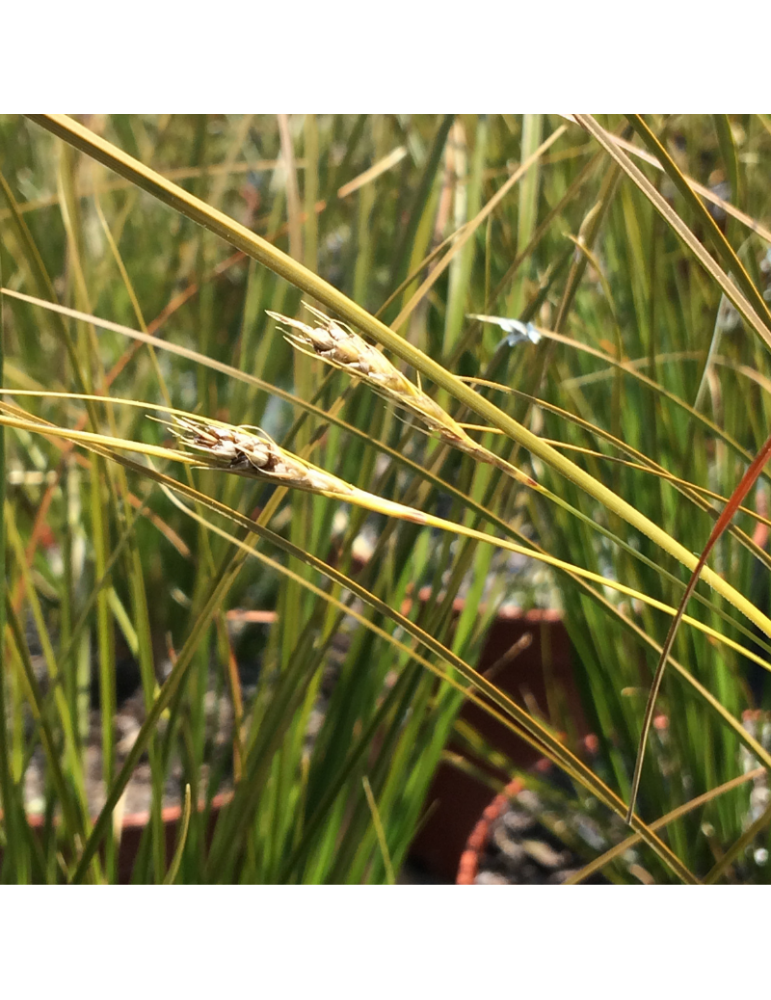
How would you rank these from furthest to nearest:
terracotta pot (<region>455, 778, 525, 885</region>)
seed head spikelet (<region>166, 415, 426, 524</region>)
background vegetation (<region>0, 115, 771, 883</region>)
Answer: terracotta pot (<region>455, 778, 525, 885</region>) < background vegetation (<region>0, 115, 771, 883</region>) < seed head spikelet (<region>166, 415, 426, 524</region>)

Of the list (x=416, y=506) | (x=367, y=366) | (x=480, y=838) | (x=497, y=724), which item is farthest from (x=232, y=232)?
(x=497, y=724)

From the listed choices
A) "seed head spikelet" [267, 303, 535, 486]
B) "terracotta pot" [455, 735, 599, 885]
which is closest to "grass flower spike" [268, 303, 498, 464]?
"seed head spikelet" [267, 303, 535, 486]

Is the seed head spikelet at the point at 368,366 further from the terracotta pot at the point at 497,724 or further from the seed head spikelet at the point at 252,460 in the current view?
the terracotta pot at the point at 497,724

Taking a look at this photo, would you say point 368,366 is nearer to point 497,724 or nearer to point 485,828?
point 485,828

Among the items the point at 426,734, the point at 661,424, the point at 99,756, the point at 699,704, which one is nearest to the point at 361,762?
the point at 426,734

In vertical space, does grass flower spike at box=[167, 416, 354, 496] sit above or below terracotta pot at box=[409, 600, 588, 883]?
above

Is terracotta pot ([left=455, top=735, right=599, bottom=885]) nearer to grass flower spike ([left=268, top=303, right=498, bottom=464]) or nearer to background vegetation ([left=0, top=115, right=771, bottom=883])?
background vegetation ([left=0, top=115, right=771, bottom=883])
